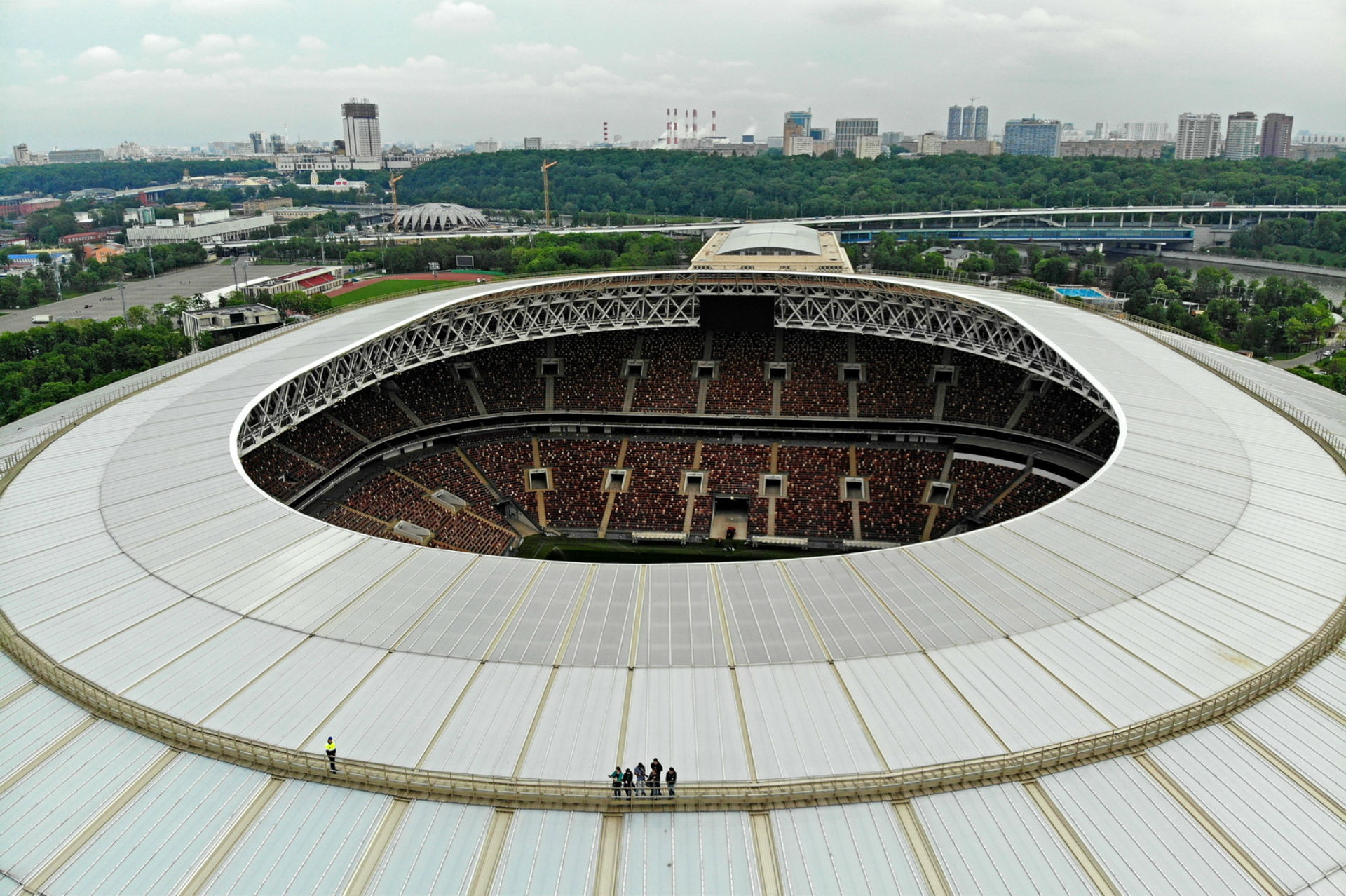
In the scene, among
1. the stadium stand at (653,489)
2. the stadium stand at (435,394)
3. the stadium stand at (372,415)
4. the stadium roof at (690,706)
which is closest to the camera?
the stadium roof at (690,706)

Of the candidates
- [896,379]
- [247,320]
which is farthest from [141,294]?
[896,379]

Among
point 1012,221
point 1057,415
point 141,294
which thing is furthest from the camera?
point 1012,221

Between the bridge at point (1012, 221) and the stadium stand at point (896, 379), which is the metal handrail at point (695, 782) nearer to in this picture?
the stadium stand at point (896, 379)

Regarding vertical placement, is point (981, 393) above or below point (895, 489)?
above

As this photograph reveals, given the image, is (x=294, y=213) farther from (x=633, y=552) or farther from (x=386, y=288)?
(x=633, y=552)

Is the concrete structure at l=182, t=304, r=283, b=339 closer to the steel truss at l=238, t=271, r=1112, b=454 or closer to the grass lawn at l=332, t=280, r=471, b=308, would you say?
the grass lawn at l=332, t=280, r=471, b=308

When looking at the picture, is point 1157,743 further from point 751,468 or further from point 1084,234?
point 1084,234

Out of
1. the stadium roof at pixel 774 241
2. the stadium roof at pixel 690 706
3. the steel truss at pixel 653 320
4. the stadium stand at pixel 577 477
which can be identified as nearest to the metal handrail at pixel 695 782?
the stadium roof at pixel 690 706
